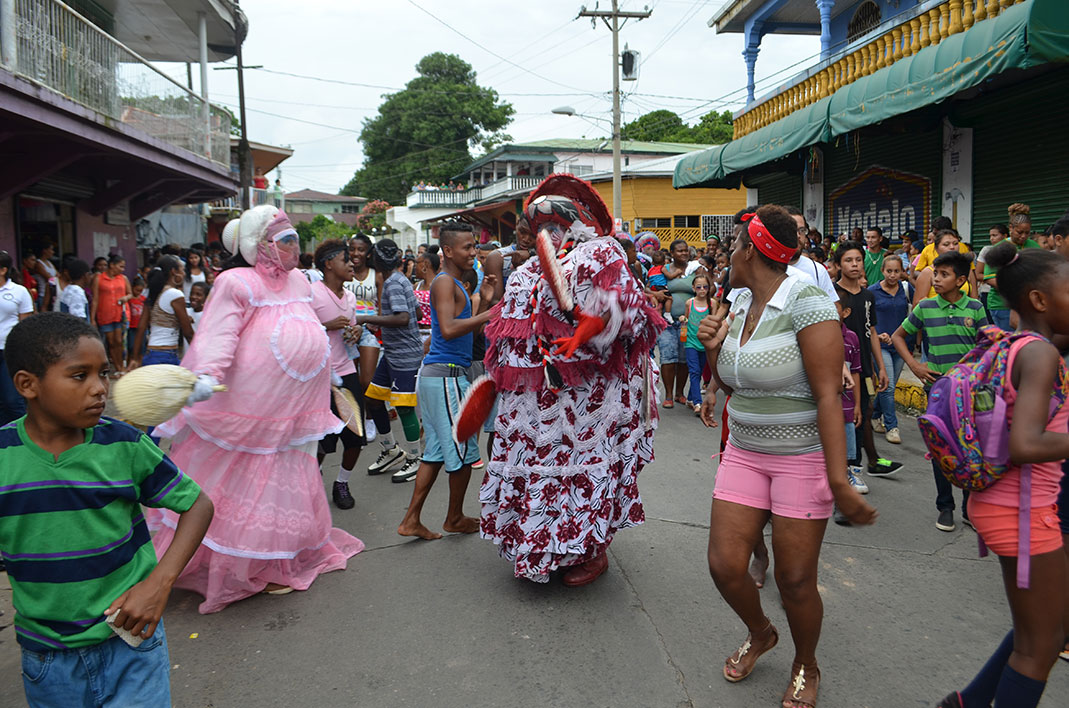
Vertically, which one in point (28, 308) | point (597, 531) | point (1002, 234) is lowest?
point (597, 531)

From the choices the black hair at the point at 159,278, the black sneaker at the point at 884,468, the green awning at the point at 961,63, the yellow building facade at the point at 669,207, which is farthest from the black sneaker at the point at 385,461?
the yellow building facade at the point at 669,207

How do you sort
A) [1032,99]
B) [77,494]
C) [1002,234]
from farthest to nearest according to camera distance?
[1032,99], [1002,234], [77,494]

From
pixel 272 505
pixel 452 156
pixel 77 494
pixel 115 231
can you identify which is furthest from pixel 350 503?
pixel 452 156

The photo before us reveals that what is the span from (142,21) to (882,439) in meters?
15.9

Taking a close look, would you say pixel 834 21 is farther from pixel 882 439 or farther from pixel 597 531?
pixel 597 531

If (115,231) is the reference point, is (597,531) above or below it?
below

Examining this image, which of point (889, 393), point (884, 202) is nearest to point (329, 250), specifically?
point (889, 393)

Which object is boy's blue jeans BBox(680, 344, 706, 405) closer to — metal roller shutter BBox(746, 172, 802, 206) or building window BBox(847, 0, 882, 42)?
metal roller shutter BBox(746, 172, 802, 206)

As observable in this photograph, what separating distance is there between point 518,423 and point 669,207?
89.4ft

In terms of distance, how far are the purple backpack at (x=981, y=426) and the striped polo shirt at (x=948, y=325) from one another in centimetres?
Answer: 256

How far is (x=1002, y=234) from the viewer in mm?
8203

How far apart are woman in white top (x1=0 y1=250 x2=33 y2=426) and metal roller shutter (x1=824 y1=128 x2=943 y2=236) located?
10.4 m

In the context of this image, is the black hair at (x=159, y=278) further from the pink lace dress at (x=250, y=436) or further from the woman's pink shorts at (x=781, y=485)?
the woman's pink shorts at (x=781, y=485)

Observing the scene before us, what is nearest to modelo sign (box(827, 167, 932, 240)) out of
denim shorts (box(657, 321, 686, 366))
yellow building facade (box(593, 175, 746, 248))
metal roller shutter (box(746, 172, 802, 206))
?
metal roller shutter (box(746, 172, 802, 206))
